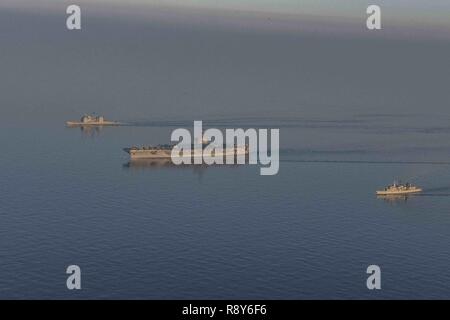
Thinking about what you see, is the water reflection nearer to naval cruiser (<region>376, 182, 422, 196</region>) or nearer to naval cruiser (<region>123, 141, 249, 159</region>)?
naval cruiser (<region>123, 141, 249, 159</region>)

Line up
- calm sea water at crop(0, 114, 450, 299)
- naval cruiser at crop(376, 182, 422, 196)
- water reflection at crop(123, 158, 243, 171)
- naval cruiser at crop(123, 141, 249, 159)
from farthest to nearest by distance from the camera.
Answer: naval cruiser at crop(123, 141, 249, 159)
water reflection at crop(123, 158, 243, 171)
naval cruiser at crop(376, 182, 422, 196)
calm sea water at crop(0, 114, 450, 299)

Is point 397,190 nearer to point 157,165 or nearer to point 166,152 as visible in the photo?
point 157,165

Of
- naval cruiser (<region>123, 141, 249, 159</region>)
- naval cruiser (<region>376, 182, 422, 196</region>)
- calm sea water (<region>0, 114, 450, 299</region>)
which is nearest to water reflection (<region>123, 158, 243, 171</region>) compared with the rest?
calm sea water (<region>0, 114, 450, 299</region>)

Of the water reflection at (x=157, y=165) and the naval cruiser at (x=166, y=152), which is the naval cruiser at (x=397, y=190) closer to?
the water reflection at (x=157, y=165)

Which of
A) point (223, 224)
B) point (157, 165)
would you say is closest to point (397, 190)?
point (223, 224)
